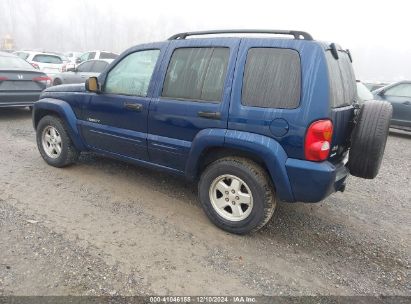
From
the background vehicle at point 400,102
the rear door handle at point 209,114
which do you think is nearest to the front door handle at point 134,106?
the rear door handle at point 209,114

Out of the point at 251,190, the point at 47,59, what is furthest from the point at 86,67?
the point at 251,190

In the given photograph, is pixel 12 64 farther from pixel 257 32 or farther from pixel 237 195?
pixel 237 195

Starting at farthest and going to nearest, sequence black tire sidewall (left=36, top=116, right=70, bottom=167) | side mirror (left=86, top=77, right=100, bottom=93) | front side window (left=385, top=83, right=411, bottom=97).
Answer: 1. front side window (left=385, top=83, right=411, bottom=97)
2. black tire sidewall (left=36, top=116, right=70, bottom=167)
3. side mirror (left=86, top=77, right=100, bottom=93)

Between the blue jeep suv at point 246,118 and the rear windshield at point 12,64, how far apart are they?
4.70 m

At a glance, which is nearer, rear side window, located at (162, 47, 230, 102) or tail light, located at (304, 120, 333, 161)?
tail light, located at (304, 120, 333, 161)

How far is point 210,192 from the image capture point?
3.38 metres

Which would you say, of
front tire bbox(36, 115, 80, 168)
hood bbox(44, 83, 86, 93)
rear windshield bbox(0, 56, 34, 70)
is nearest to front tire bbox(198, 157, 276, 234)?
hood bbox(44, 83, 86, 93)

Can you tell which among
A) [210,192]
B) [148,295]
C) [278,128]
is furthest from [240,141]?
[148,295]

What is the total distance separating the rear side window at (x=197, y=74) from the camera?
3.23 m

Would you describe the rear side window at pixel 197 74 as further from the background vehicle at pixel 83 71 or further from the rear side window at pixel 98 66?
the rear side window at pixel 98 66

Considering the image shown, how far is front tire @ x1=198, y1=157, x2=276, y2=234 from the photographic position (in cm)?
306

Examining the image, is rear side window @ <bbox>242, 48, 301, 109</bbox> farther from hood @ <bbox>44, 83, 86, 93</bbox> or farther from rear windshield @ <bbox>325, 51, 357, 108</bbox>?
hood @ <bbox>44, 83, 86, 93</bbox>

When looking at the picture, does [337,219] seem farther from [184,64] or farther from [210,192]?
[184,64]

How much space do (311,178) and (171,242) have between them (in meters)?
1.36
